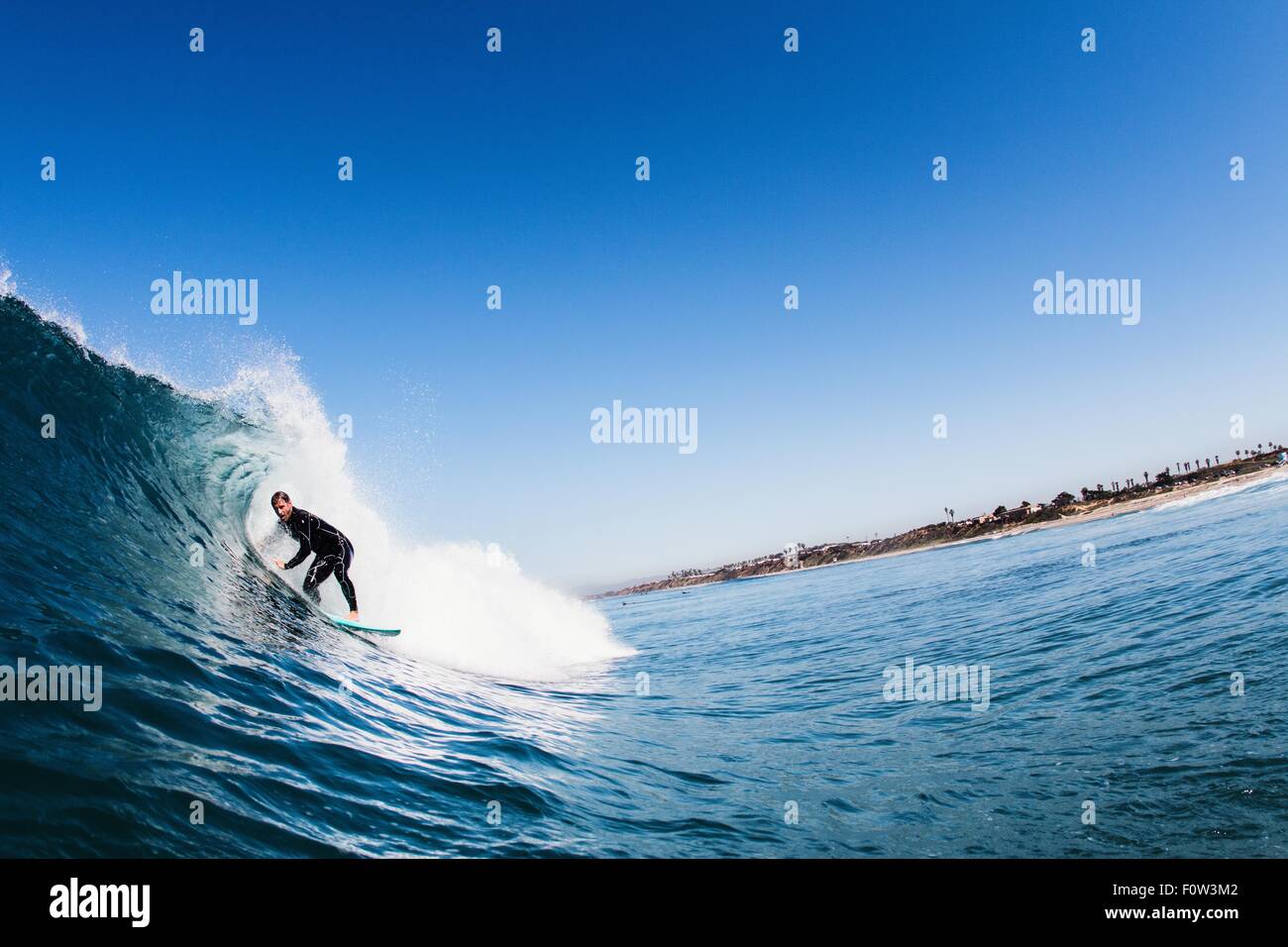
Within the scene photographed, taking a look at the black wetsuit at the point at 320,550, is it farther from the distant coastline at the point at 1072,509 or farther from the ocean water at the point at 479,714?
the distant coastline at the point at 1072,509

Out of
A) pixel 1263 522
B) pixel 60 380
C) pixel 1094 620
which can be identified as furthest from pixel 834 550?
pixel 60 380

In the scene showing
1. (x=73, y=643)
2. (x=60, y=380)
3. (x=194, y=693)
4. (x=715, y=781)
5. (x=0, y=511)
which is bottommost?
(x=715, y=781)

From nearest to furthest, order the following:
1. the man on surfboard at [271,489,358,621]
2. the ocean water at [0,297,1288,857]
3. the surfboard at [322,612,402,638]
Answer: the ocean water at [0,297,1288,857], the man on surfboard at [271,489,358,621], the surfboard at [322,612,402,638]

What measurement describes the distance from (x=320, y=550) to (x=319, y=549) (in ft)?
0.11

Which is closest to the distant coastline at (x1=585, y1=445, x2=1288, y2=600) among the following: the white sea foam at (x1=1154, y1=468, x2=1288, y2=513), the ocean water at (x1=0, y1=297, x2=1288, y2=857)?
the white sea foam at (x1=1154, y1=468, x2=1288, y2=513)

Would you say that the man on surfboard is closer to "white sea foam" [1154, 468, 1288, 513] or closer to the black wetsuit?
the black wetsuit

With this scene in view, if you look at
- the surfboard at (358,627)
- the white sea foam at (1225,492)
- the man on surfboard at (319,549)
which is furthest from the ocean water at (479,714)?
the white sea foam at (1225,492)

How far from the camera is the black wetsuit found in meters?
13.4

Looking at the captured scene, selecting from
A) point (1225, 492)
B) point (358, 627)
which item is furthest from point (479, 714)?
point (1225, 492)

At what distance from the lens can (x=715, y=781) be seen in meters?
7.89

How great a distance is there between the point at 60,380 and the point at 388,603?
953 centimetres

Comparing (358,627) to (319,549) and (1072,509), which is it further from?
(1072,509)
